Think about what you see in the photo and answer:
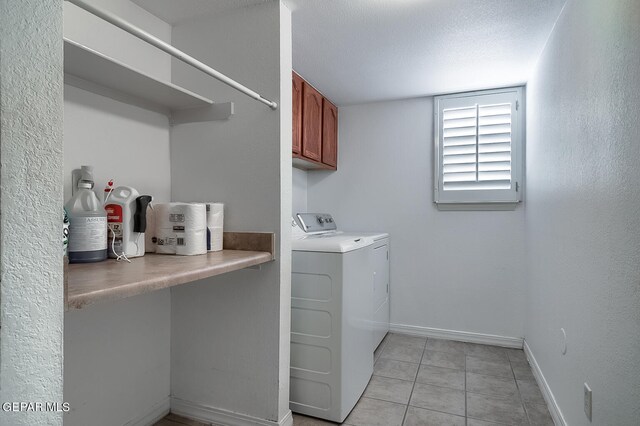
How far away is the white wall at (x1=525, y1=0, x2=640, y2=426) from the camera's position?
3.41ft

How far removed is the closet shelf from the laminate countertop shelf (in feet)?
2.17

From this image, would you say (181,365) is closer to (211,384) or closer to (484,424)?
(211,384)

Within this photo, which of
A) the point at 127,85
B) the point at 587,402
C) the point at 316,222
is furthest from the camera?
the point at 316,222

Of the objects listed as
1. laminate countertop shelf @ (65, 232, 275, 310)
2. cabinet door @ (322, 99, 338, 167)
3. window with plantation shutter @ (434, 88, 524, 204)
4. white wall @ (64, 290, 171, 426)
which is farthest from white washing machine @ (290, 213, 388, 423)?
window with plantation shutter @ (434, 88, 524, 204)

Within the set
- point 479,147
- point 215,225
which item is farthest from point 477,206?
point 215,225

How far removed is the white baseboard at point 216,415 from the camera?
1.71m

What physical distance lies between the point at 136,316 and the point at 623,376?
190cm

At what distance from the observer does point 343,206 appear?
3.36m

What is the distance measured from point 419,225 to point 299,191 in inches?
44.5

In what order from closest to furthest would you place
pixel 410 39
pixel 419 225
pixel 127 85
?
pixel 127 85
pixel 410 39
pixel 419 225

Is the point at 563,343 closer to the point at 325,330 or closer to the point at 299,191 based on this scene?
the point at 325,330

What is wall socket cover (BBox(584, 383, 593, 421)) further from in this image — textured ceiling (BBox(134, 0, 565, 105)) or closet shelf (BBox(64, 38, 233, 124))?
closet shelf (BBox(64, 38, 233, 124))

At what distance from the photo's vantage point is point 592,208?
134cm

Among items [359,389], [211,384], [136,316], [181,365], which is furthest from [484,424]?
[136,316]
